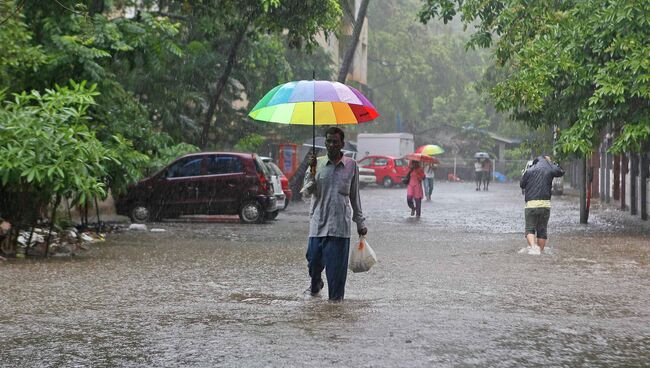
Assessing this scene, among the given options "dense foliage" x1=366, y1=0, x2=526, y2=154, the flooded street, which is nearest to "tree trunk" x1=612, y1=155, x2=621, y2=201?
the flooded street

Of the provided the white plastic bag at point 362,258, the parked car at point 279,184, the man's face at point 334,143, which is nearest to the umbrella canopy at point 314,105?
the man's face at point 334,143

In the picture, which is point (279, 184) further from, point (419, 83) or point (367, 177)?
point (419, 83)

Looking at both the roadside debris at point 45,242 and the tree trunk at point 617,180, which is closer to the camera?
the roadside debris at point 45,242

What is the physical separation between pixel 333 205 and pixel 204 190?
13645mm

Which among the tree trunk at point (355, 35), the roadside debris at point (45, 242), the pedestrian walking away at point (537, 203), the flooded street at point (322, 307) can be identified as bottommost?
the flooded street at point (322, 307)

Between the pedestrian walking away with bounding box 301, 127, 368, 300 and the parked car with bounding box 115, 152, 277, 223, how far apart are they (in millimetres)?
13246

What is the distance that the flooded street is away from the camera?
287 inches

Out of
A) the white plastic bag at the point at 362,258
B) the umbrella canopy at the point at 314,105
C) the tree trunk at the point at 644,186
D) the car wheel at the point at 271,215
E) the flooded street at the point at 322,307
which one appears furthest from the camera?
the tree trunk at the point at 644,186

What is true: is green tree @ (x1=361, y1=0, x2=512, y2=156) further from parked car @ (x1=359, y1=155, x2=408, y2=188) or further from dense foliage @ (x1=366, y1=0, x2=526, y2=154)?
parked car @ (x1=359, y1=155, x2=408, y2=188)

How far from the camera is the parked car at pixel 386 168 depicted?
2112 inches

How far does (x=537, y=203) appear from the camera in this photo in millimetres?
16422

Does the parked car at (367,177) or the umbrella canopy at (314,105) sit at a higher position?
the umbrella canopy at (314,105)

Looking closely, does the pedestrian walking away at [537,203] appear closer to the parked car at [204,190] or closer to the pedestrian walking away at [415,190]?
the parked car at [204,190]

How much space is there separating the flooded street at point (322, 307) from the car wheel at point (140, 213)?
4754 millimetres
